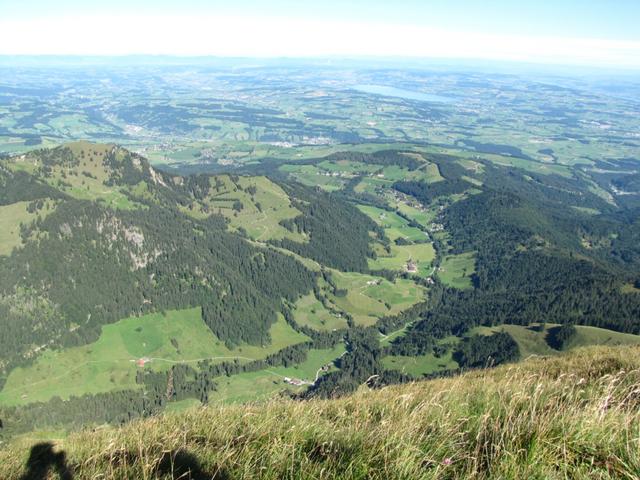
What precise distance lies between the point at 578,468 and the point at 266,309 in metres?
170

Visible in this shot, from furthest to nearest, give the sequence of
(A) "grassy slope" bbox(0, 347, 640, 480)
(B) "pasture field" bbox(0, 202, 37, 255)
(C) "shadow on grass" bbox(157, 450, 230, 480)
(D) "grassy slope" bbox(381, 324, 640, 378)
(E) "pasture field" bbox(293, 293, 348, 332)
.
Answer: (E) "pasture field" bbox(293, 293, 348, 332)
(B) "pasture field" bbox(0, 202, 37, 255)
(D) "grassy slope" bbox(381, 324, 640, 378)
(C) "shadow on grass" bbox(157, 450, 230, 480)
(A) "grassy slope" bbox(0, 347, 640, 480)

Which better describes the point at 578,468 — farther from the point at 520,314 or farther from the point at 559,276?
the point at 559,276

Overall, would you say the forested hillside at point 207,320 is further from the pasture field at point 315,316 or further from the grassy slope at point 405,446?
the grassy slope at point 405,446

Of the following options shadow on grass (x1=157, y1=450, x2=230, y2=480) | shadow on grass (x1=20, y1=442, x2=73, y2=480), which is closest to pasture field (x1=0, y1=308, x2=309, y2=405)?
shadow on grass (x1=20, y1=442, x2=73, y2=480)

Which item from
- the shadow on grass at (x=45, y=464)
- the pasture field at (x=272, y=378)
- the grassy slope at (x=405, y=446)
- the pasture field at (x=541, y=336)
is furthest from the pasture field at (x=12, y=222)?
the grassy slope at (x=405, y=446)

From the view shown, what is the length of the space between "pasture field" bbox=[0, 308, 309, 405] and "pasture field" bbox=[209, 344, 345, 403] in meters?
11.1

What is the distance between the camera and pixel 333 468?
19.5 feet

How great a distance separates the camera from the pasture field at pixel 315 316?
164 meters

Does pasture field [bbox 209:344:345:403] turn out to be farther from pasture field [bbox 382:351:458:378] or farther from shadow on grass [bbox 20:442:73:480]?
shadow on grass [bbox 20:442:73:480]

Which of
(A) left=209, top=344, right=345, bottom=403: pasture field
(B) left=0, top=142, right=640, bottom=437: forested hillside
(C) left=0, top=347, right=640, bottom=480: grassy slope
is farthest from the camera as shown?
(A) left=209, top=344, right=345, bottom=403: pasture field

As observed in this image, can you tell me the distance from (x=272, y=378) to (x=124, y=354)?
46146mm

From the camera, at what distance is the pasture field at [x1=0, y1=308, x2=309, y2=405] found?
379 ft

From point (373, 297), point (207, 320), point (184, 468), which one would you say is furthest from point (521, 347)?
point (184, 468)

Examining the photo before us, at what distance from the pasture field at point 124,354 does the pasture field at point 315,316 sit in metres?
7.17
